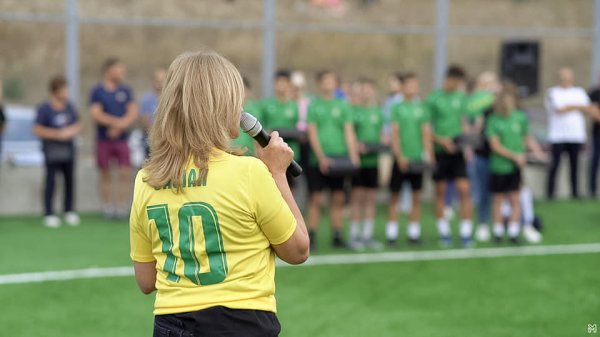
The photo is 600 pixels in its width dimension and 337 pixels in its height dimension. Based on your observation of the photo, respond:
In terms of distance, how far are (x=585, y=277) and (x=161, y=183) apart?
24.0 feet

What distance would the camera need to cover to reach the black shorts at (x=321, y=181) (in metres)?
11.8

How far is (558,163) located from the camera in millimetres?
16625

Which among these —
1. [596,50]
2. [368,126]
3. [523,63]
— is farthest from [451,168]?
[596,50]

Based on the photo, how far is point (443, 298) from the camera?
8867 millimetres

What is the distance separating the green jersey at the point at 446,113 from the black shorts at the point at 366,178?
83 centimetres

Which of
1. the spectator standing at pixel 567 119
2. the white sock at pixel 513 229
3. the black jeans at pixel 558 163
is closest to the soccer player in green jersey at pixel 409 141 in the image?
the white sock at pixel 513 229

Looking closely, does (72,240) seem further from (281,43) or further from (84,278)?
(281,43)

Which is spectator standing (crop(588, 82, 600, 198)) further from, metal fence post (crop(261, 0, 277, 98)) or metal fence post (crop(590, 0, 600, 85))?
metal fence post (crop(261, 0, 277, 98))

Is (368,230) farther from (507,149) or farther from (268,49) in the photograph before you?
(268,49)

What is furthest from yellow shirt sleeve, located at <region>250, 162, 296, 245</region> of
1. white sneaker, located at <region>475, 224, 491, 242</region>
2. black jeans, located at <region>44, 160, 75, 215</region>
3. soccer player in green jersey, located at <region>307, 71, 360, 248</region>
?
black jeans, located at <region>44, 160, 75, 215</region>

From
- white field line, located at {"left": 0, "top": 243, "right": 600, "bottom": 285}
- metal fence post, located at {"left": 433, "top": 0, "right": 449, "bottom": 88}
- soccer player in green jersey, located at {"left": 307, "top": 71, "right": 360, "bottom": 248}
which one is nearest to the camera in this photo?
white field line, located at {"left": 0, "top": 243, "right": 600, "bottom": 285}

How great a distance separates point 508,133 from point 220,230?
878 centimetres

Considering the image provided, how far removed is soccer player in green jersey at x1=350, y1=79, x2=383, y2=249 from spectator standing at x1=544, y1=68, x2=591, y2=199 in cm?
493

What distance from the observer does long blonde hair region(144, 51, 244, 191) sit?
323cm
